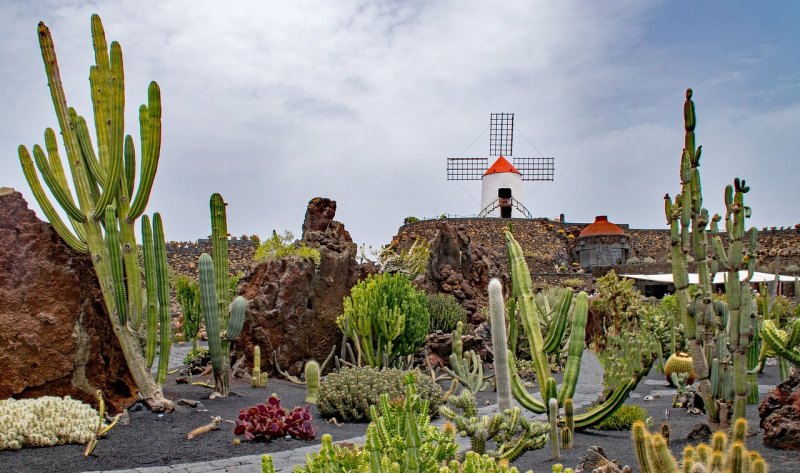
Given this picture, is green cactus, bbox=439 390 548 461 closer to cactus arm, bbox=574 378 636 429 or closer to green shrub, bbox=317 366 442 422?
cactus arm, bbox=574 378 636 429

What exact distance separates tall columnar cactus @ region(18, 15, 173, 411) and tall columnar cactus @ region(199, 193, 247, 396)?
0.86 m

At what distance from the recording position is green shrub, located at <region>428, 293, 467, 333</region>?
13930 millimetres

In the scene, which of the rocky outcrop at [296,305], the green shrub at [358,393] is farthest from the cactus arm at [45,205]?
the rocky outcrop at [296,305]

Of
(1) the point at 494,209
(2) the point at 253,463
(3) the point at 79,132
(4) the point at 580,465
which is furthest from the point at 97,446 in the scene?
(1) the point at 494,209

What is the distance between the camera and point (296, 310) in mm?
11219

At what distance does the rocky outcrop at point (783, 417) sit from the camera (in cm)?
595

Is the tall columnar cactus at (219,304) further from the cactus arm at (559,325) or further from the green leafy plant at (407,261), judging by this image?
the green leafy plant at (407,261)

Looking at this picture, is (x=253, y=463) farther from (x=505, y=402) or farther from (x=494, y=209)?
(x=494, y=209)

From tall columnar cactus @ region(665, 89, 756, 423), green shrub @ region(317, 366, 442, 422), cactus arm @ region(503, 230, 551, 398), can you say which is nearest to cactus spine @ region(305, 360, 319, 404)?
green shrub @ region(317, 366, 442, 422)

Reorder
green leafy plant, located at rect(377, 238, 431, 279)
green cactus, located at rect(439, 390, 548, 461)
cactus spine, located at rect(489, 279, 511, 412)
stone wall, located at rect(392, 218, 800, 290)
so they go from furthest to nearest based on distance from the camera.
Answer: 1. stone wall, located at rect(392, 218, 800, 290)
2. green leafy plant, located at rect(377, 238, 431, 279)
3. cactus spine, located at rect(489, 279, 511, 412)
4. green cactus, located at rect(439, 390, 548, 461)

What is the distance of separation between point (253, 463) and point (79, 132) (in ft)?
13.9

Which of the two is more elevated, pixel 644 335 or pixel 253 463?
pixel 644 335

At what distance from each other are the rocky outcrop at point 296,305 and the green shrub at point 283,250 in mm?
124

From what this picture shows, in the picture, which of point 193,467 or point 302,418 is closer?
point 193,467
